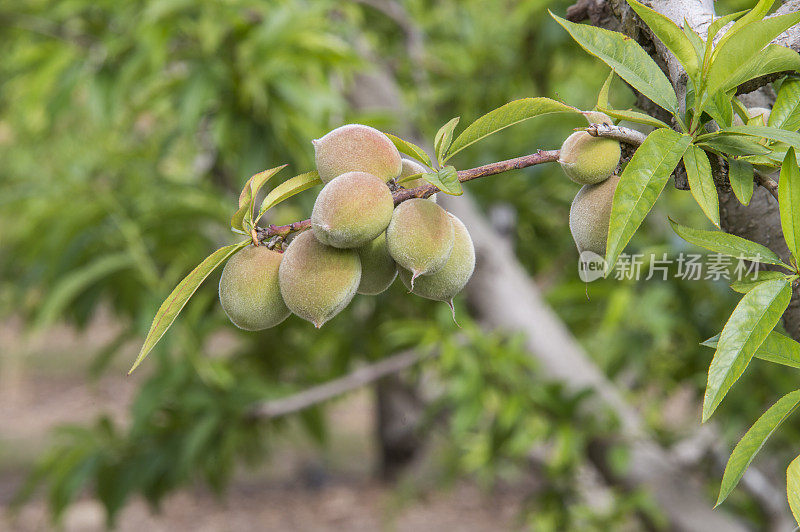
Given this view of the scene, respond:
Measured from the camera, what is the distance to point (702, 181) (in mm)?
469

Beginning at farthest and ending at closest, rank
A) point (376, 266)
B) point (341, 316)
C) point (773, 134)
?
point (341, 316) < point (376, 266) < point (773, 134)

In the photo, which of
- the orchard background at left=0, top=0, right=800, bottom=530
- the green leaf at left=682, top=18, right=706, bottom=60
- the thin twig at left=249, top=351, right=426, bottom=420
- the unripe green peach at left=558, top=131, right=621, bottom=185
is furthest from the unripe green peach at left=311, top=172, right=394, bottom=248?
the thin twig at left=249, top=351, right=426, bottom=420

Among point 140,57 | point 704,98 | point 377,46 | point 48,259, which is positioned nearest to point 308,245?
point 704,98

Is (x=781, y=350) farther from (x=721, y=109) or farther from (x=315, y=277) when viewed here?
(x=315, y=277)

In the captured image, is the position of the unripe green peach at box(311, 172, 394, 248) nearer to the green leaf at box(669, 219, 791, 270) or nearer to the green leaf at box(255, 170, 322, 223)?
the green leaf at box(255, 170, 322, 223)

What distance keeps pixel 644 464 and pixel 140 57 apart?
1.44 meters

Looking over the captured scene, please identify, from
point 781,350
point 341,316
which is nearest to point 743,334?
point 781,350

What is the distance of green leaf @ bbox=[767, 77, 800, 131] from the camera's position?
493 mm

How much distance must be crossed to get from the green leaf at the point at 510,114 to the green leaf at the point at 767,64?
4.1 inches

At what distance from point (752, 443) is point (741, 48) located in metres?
0.24

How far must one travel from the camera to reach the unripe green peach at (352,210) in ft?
1.48

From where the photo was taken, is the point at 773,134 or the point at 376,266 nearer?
the point at 773,134

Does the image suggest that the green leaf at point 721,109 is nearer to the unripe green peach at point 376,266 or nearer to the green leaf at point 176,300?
the unripe green peach at point 376,266

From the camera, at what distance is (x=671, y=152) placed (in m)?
0.45
